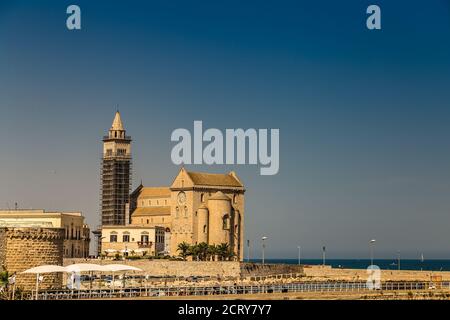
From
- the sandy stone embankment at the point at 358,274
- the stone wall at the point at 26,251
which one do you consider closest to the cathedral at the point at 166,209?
the sandy stone embankment at the point at 358,274

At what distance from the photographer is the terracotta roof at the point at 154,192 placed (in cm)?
14912

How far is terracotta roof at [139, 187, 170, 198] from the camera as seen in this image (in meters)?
149

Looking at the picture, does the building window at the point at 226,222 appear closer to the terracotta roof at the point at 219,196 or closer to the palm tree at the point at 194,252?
the terracotta roof at the point at 219,196

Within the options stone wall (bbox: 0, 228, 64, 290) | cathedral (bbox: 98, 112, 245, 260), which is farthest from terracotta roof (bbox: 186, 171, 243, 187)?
stone wall (bbox: 0, 228, 64, 290)

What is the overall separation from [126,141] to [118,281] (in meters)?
56.6

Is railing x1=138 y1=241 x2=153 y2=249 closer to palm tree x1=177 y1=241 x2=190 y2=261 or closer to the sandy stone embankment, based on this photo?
palm tree x1=177 y1=241 x2=190 y2=261

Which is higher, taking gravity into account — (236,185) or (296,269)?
(236,185)

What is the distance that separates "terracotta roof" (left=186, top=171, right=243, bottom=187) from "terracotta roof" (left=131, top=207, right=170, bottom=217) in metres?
7.82

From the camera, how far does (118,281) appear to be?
96375 mm

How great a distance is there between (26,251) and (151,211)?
82662 mm

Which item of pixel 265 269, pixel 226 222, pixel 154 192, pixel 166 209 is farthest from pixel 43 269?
pixel 154 192

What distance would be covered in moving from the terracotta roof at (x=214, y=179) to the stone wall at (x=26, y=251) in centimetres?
7295
